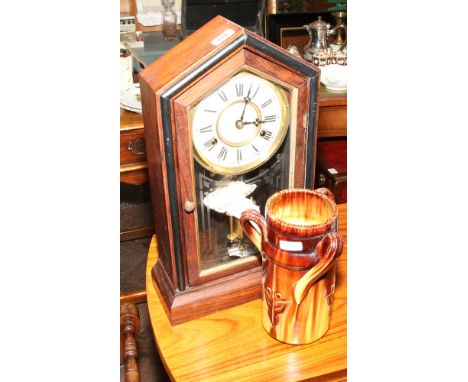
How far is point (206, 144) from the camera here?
85 centimetres

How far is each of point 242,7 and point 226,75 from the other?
1.06 metres

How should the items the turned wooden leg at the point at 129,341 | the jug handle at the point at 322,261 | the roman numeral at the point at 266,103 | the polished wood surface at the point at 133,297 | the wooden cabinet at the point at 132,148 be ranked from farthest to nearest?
A: the polished wood surface at the point at 133,297 → the wooden cabinet at the point at 132,148 → the turned wooden leg at the point at 129,341 → the roman numeral at the point at 266,103 → the jug handle at the point at 322,261

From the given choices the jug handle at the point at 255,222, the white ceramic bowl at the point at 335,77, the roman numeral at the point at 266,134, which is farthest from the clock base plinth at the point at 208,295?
the white ceramic bowl at the point at 335,77

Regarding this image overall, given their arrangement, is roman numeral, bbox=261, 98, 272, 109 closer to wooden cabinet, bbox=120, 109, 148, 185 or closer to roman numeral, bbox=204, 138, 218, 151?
roman numeral, bbox=204, 138, 218, 151

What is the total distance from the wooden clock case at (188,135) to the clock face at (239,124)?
2cm

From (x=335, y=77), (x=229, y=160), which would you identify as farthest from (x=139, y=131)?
(x=229, y=160)

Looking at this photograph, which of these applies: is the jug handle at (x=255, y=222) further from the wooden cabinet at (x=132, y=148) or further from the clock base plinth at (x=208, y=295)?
the wooden cabinet at (x=132, y=148)

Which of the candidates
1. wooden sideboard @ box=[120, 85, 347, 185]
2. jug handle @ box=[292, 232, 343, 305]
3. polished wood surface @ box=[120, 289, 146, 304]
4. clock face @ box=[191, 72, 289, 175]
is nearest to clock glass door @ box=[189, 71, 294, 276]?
clock face @ box=[191, 72, 289, 175]

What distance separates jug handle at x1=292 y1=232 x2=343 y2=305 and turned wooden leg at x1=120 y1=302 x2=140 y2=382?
0.67 m

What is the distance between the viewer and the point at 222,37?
0.80 m

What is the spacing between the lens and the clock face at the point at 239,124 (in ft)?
2.71
